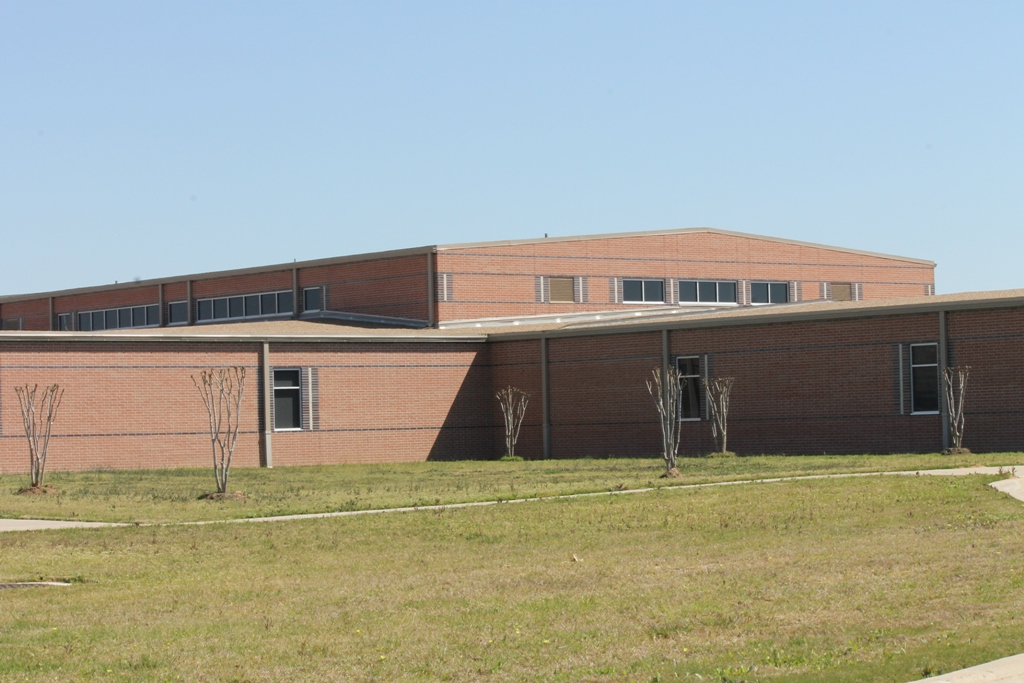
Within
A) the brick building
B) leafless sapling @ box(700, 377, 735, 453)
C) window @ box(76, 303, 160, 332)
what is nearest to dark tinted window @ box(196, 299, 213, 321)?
the brick building

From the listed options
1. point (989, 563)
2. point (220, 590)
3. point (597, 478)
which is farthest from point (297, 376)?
point (989, 563)

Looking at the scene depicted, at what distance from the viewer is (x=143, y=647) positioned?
10953mm

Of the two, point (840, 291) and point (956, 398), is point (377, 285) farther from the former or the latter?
point (956, 398)

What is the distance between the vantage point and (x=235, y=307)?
51.5m

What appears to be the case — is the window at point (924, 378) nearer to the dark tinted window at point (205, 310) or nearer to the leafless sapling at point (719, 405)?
the leafless sapling at point (719, 405)

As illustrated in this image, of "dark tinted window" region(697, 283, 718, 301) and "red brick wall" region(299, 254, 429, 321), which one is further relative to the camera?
"dark tinted window" region(697, 283, 718, 301)

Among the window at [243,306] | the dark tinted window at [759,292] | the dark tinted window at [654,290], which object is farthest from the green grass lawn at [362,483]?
the dark tinted window at [759,292]

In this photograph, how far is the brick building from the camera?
106 feet

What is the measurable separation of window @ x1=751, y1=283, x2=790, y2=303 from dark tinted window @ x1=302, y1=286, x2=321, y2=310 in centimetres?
1658

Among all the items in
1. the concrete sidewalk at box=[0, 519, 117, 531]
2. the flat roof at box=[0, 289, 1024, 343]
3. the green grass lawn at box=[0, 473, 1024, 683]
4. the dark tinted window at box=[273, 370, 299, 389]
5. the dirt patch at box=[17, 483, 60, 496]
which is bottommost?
the green grass lawn at box=[0, 473, 1024, 683]

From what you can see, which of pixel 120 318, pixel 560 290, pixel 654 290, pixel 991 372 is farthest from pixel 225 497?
pixel 120 318

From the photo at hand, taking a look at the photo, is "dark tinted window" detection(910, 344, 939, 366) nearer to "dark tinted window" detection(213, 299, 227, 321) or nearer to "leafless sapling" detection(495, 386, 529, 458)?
"leafless sapling" detection(495, 386, 529, 458)

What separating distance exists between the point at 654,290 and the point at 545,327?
7992mm

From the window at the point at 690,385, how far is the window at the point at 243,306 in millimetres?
17059
